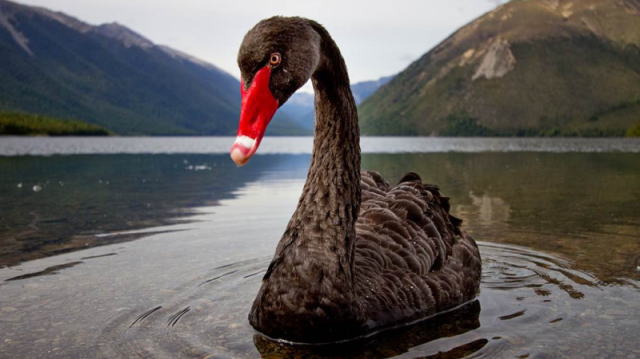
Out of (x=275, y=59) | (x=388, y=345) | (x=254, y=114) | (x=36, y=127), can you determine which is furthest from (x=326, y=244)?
(x=36, y=127)

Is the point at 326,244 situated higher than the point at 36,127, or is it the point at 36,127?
the point at 36,127

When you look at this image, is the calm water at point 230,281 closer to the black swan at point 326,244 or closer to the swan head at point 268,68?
the black swan at point 326,244

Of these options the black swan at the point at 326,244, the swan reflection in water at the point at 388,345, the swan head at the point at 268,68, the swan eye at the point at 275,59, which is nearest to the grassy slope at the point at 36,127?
the black swan at the point at 326,244

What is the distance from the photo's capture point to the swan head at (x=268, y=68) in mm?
3377

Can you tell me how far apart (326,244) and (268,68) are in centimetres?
143

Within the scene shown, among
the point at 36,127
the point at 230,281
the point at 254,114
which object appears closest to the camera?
the point at 254,114

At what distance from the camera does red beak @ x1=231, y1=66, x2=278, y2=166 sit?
3.20 meters

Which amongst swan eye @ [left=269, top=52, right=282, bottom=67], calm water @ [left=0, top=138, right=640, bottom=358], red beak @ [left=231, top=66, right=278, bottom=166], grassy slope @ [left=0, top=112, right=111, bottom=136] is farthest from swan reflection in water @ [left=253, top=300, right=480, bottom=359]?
grassy slope @ [left=0, top=112, right=111, bottom=136]

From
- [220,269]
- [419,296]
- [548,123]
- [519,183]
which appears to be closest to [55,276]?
[220,269]

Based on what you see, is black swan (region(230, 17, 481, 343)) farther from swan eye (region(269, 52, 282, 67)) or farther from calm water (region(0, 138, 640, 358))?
calm water (region(0, 138, 640, 358))

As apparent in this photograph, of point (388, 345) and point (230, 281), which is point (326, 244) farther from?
point (230, 281)

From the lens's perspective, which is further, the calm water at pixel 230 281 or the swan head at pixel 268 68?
the calm water at pixel 230 281

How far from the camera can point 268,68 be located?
3.55 m

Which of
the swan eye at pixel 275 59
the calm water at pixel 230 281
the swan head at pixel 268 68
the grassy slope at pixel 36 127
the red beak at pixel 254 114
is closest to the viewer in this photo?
the red beak at pixel 254 114
